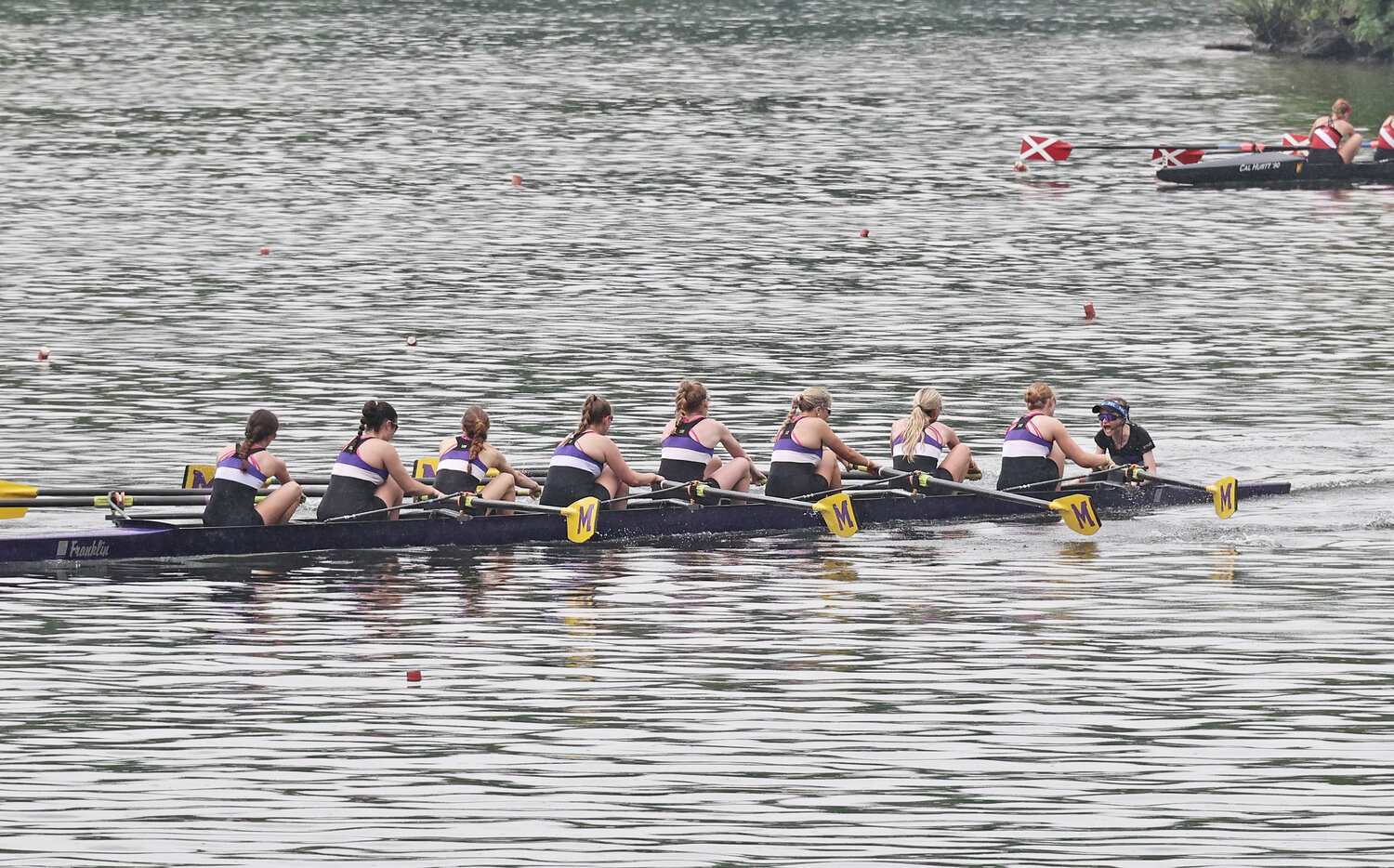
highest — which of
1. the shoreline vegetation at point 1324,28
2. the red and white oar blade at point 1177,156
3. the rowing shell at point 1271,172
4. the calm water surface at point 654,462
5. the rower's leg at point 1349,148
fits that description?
the shoreline vegetation at point 1324,28

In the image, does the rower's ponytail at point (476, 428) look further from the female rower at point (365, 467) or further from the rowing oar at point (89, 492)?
the rowing oar at point (89, 492)

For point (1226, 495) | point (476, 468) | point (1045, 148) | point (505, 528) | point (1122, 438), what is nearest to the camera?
point (505, 528)

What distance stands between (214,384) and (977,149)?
93.3 feet

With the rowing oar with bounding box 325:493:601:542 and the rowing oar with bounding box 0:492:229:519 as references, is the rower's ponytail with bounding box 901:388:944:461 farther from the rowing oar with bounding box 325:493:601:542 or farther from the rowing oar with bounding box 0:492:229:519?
the rowing oar with bounding box 0:492:229:519

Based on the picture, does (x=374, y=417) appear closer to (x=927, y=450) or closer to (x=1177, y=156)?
(x=927, y=450)

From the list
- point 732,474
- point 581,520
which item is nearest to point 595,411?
point 581,520

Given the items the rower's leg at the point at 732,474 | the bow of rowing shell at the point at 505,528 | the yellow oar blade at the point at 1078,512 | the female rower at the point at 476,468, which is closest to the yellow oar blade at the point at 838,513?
the bow of rowing shell at the point at 505,528

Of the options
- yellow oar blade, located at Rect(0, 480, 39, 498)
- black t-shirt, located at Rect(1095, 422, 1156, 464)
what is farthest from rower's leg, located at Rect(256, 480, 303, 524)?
black t-shirt, located at Rect(1095, 422, 1156, 464)

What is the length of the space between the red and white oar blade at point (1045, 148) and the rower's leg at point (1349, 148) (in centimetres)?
584

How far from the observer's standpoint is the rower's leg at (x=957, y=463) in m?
22.3

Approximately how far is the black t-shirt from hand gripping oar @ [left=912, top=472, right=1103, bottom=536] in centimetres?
141

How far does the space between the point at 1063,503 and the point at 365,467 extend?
641 centimetres

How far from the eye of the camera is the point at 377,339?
3119 centimetres

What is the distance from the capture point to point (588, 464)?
68.2 feet
